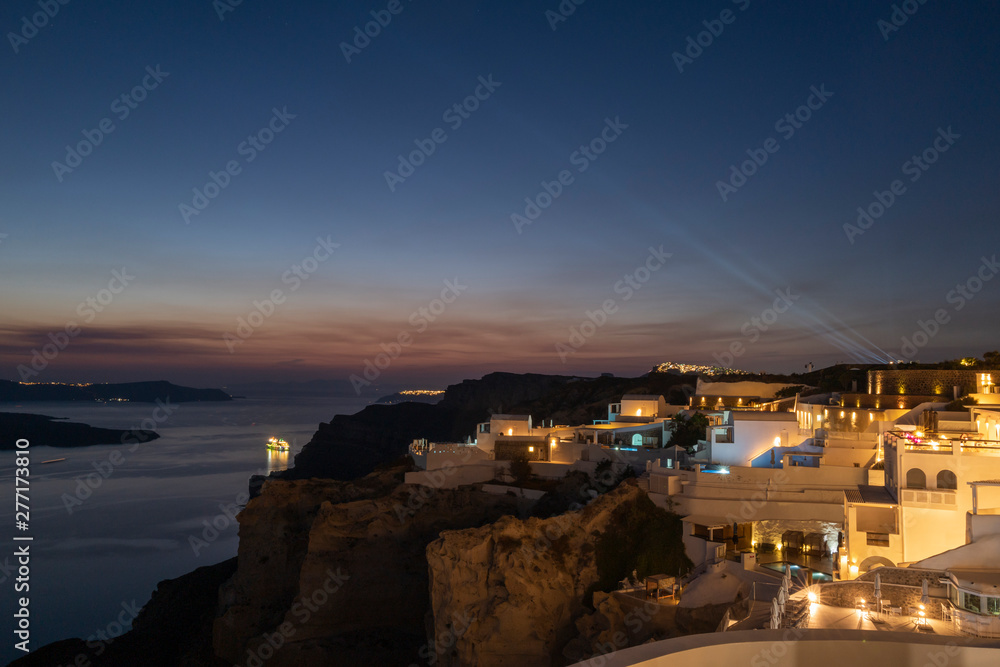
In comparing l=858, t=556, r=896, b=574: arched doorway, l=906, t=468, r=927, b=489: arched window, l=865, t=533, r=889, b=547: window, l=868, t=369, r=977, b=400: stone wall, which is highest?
l=868, t=369, r=977, b=400: stone wall

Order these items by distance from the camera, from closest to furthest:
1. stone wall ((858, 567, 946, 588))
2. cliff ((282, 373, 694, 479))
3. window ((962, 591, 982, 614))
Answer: window ((962, 591, 982, 614)) < stone wall ((858, 567, 946, 588)) < cliff ((282, 373, 694, 479))

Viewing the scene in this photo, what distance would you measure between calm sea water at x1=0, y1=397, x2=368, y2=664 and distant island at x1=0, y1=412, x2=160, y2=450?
2634 mm

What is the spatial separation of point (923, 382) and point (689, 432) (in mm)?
9165

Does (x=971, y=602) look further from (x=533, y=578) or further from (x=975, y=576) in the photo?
(x=533, y=578)

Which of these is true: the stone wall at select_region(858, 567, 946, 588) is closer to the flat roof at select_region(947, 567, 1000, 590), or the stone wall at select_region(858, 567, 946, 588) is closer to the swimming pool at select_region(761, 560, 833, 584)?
the flat roof at select_region(947, 567, 1000, 590)

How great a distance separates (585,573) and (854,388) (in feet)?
62.0

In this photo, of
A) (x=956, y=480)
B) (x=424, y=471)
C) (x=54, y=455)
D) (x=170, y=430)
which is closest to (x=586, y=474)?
(x=424, y=471)

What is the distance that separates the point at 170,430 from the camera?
4651 inches

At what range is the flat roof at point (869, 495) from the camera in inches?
623

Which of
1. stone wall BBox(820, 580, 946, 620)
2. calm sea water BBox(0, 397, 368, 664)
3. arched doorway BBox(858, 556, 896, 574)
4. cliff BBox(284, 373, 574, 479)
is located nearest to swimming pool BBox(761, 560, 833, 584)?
arched doorway BBox(858, 556, 896, 574)

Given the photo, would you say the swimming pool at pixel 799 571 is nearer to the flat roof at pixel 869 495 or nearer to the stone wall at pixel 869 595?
the flat roof at pixel 869 495

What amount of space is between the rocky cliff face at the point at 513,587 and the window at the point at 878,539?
257 inches

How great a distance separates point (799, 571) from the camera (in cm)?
1555

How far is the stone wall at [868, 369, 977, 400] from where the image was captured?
2504cm
